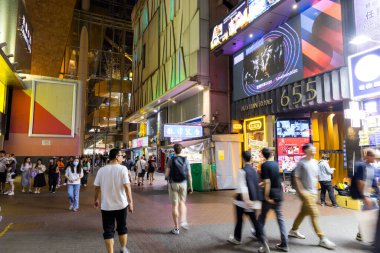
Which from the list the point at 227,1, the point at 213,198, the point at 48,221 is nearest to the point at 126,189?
the point at 48,221

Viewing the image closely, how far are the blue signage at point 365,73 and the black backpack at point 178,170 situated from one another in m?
6.39

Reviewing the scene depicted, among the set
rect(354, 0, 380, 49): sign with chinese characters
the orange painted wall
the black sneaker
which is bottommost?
the black sneaker

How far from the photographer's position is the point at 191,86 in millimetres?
18359

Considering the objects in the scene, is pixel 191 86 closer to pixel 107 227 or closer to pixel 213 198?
pixel 213 198

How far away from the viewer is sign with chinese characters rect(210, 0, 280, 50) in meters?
12.7

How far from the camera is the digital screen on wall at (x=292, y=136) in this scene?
43.2ft

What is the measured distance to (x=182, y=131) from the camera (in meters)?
15.4

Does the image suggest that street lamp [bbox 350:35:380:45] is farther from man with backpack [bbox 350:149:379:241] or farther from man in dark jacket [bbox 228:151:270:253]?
man in dark jacket [bbox 228:151:270:253]

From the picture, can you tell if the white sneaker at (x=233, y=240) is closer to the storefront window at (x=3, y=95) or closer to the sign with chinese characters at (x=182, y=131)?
the storefront window at (x=3, y=95)

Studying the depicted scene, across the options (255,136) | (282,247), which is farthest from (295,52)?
(282,247)

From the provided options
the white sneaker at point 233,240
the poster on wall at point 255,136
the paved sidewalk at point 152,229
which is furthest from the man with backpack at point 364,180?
the poster on wall at point 255,136

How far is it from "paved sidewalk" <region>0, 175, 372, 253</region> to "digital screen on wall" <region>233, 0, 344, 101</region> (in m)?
5.39

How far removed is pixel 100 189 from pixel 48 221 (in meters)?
3.70

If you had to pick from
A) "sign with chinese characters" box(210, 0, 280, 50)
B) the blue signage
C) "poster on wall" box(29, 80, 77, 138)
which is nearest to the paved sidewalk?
"poster on wall" box(29, 80, 77, 138)
